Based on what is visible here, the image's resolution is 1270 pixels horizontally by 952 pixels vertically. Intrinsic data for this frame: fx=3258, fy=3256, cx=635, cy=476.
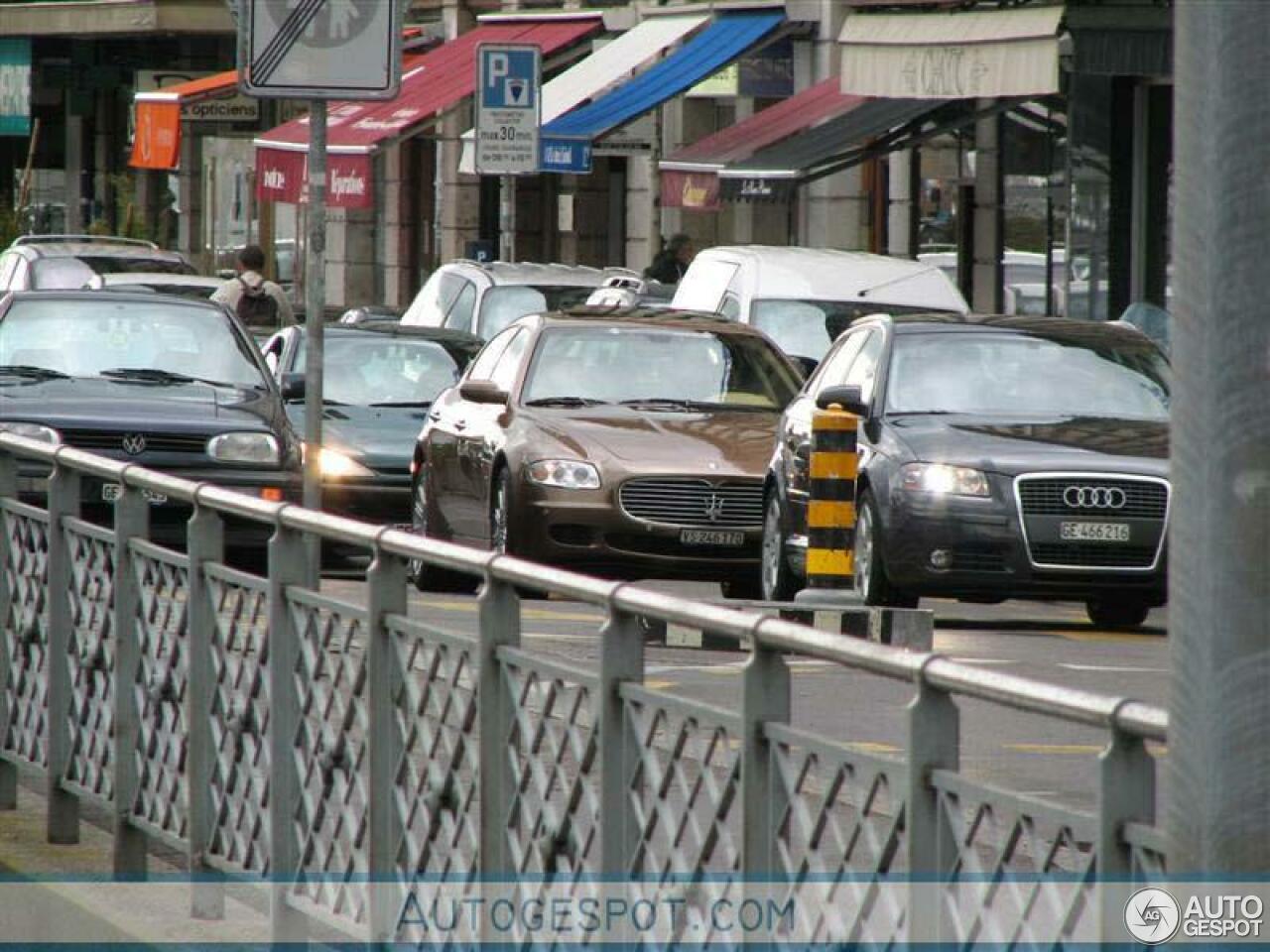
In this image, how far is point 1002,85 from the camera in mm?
27391

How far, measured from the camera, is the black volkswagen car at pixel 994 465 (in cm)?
1522

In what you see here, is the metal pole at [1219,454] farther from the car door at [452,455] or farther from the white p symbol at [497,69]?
the white p symbol at [497,69]

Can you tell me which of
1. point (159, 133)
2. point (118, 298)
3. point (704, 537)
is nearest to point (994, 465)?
point (704, 537)

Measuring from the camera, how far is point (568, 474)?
54.4 feet

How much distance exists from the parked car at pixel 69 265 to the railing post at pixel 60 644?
21.0 m

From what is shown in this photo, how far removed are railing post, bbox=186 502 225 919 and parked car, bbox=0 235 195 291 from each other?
2224cm

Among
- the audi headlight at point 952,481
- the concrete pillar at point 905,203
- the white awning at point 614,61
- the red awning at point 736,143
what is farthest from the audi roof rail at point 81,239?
→ the audi headlight at point 952,481

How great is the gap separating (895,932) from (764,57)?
106 ft

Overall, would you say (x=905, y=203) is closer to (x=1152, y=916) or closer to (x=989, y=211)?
(x=989, y=211)

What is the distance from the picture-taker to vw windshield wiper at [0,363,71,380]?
57.2 feet

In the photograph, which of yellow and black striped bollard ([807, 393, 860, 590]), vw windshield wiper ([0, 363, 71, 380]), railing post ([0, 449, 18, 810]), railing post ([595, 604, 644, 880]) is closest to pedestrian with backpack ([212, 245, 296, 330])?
vw windshield wiper ([0, 363, 71, 380])

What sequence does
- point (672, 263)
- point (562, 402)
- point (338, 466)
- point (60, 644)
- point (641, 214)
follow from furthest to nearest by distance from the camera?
1. point (641, 214)
2. point (672, 263)
3. point (338, 466)
4. point (562, 402)
5. point (60, 644)

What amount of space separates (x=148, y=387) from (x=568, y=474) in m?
2.46

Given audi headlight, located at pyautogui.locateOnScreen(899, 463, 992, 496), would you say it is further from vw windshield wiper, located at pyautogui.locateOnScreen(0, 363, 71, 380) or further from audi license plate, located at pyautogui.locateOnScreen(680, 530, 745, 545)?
vw windshield wiper, located at pyautogui.locateOnScreen(0, 363, 71, 380)
